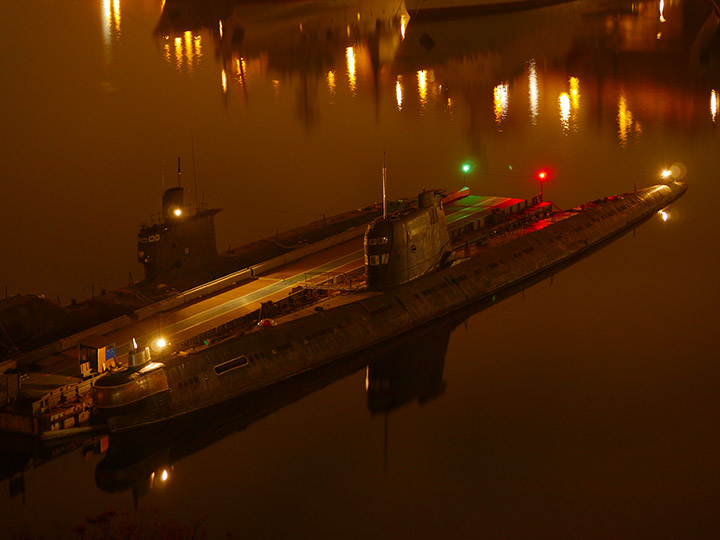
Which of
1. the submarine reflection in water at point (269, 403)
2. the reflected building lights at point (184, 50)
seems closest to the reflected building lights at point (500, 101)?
the reflected building lights at point (184, 50)

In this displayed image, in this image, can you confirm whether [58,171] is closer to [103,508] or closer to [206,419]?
[206,419]

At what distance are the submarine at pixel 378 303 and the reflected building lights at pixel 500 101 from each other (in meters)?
20.2

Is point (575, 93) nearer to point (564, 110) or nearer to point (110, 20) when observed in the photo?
point (564, 110)

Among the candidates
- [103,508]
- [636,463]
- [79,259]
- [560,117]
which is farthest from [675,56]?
[103,508]

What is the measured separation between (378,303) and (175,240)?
688 centimetres

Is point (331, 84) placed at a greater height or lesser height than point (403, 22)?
lesser

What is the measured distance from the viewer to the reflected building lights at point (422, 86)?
6431 centimetres

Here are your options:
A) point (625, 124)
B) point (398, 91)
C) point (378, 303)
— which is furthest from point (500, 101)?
point (378, 303)

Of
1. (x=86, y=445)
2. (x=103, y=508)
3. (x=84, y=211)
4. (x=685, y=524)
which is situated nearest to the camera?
(x=685, y=524)

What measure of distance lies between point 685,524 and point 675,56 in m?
67.2

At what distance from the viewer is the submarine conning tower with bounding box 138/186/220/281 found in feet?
97.6

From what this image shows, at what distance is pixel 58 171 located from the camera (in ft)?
150

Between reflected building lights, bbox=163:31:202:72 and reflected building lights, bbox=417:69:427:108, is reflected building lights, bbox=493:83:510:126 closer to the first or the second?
reflected building lights, bbox=417:69:427:108

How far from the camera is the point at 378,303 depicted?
91.5 ft
